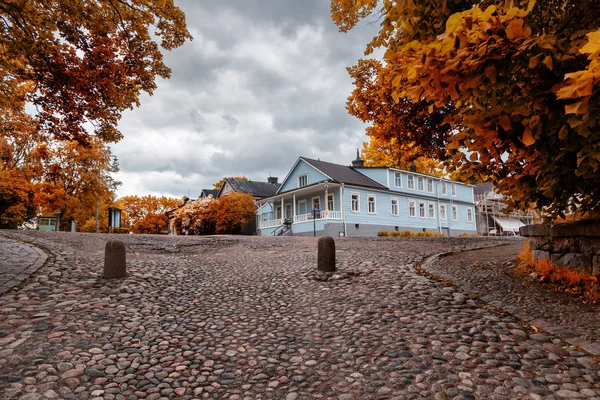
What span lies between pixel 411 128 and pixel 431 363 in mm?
8209

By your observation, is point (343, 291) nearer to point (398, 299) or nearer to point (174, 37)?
point (398, 299)

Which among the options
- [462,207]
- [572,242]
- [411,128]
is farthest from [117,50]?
[462,207]

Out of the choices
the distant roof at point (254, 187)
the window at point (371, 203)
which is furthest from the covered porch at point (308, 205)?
the distant roof at point (254, 187)

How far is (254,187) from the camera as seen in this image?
4353 cm

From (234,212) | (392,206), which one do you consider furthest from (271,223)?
(392,206)

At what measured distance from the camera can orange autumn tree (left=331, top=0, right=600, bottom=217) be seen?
2.47 metres

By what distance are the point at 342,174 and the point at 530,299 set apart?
26155 millimetres

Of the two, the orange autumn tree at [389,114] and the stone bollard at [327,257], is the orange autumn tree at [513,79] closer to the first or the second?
the stone bollard at [327,257]

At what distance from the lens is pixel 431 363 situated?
3.60m

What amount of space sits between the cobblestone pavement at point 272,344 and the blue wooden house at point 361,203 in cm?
1930

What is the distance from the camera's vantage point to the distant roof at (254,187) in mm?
40656

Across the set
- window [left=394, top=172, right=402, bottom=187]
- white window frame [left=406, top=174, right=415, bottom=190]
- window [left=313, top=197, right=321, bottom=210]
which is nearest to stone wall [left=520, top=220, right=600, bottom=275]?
window [left=313, top=197, right=321, bottom=210]

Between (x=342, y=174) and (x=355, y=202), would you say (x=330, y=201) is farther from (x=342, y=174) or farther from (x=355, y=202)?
(x=342, y=174)

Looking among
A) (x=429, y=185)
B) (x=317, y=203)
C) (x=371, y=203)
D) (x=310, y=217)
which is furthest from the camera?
(x=429, y=185)
